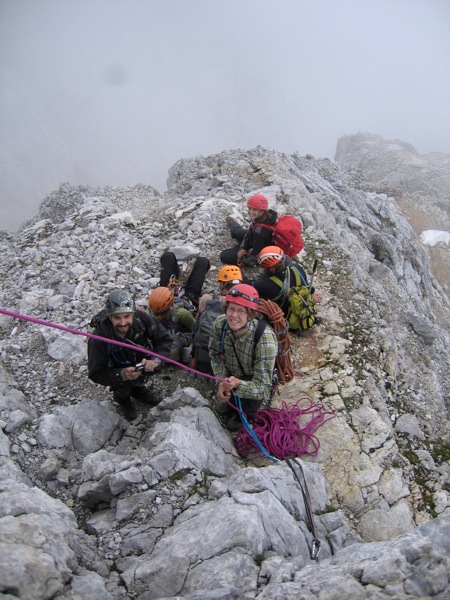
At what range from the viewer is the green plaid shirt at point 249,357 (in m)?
4.68

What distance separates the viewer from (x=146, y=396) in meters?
6.05

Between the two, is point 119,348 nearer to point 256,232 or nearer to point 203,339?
point 203,339

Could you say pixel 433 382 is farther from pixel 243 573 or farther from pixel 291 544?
pixel 243 573

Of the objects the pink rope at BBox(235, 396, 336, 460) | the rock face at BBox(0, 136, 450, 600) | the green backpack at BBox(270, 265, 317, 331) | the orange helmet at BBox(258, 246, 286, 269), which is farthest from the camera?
the green backpack at BBox(270, 265, 317, 331)

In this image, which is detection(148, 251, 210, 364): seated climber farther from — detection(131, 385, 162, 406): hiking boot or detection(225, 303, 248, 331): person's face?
detection(225, 303, 248, 331): person's face

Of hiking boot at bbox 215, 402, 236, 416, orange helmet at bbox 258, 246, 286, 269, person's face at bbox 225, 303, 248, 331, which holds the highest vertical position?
orange helmet at bbox 258, 246, 286, 269

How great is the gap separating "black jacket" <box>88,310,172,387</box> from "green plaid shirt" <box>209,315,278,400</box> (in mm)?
801

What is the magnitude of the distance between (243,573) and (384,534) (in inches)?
96.1

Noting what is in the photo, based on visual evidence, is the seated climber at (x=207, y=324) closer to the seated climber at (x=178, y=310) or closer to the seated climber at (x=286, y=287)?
the seated climber at (x=178, y=310)

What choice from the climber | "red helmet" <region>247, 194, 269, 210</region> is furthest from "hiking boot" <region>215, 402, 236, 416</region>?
"red helmet" <region>247, 194, 269, 210</region>

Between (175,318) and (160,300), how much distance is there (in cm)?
47

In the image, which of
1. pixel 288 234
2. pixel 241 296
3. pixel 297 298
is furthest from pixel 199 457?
pixel 288 234

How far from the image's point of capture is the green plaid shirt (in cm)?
468

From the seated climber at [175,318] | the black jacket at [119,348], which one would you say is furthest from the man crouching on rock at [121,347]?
the seated climber at [175,318]
